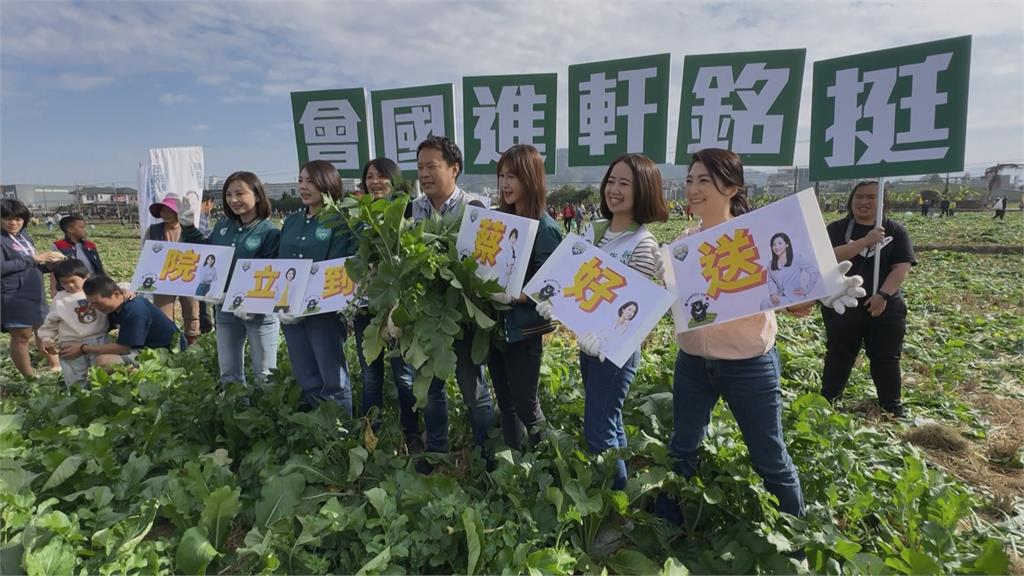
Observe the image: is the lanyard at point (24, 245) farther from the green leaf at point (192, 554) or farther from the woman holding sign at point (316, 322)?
the green leaf at point (192, 554)

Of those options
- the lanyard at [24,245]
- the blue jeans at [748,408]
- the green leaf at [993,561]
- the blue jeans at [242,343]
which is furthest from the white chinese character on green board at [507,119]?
the lanyard at [24,245]

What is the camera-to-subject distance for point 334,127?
18.2 feet

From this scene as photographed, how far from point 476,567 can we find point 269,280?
233 centimetres

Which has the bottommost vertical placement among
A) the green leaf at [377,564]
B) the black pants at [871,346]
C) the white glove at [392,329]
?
the green leaf at [377,564]

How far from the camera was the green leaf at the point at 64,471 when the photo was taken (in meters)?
2.89

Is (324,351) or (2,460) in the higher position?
(324,351)

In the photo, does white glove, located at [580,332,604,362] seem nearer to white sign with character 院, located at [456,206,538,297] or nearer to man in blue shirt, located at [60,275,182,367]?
white sign with character 院, located at [456,206,538,297]

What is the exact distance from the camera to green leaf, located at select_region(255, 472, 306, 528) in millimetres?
2686

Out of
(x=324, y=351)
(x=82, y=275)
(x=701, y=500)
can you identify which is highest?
(x=82, y=275)

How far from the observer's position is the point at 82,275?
477 cm

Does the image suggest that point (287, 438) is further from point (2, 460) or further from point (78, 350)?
point (78, 350)

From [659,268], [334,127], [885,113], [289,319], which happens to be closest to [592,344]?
[659,268]

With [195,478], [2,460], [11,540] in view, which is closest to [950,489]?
[195,478]

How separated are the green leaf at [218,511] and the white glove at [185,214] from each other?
270 centimetres
